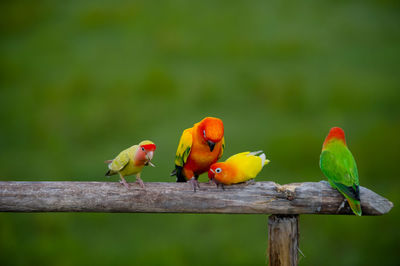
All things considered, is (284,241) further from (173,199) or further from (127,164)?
(127,164)

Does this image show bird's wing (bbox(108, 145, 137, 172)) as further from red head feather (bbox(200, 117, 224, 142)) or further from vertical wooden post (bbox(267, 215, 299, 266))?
vertical wooden post (bbox(267, 215, 299, 266))

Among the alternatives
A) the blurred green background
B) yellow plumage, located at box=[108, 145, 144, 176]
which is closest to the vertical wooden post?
yellow plumage, located at box=[108, 145, 144, 176]

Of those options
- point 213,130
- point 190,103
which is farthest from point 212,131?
point 190,103

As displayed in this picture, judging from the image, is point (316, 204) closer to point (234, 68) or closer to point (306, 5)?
point (234, 68)

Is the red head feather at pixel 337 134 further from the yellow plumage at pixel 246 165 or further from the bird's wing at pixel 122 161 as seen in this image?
the bird's wing at pixel 122 161

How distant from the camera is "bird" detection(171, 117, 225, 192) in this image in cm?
201

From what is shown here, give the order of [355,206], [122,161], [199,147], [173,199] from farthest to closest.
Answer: [199,147] → [122,161] → [173,199] → [355,206]

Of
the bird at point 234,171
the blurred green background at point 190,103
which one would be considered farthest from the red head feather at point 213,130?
the blurred green background at point 190,103

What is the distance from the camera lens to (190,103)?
18.0 ft

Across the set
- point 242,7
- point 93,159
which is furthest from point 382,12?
point 93,159

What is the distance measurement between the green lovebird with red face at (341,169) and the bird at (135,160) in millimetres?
920

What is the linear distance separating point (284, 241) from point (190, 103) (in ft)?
12.4

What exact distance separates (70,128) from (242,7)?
3315 millimetres

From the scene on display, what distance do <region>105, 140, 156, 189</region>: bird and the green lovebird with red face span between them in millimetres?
920
